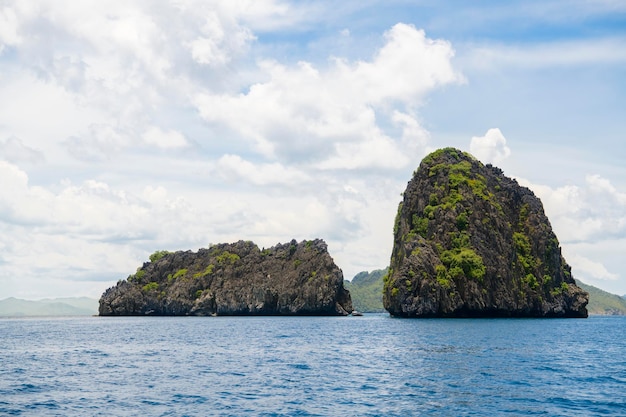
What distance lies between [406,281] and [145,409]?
451 feet

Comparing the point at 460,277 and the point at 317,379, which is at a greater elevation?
the point at 460,277

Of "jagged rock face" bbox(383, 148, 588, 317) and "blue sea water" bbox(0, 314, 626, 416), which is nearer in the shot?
"blue sea water" bbox(0, 314, 626, 416)

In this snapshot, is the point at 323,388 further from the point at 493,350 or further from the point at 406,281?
the point at 406,281

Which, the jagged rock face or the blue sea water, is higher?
the jagged rock face

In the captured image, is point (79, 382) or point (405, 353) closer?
point (79, 382)

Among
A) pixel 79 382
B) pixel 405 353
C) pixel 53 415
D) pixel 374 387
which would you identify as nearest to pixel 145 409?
pixel 53 415

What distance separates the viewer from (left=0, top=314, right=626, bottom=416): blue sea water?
135 feet

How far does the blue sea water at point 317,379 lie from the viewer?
41062 mm

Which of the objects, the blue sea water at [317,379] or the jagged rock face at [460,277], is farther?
the jagged rock face at [460,277]

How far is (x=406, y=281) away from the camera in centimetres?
17250

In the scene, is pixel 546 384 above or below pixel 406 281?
below

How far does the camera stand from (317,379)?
177ft

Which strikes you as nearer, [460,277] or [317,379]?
[317,379]

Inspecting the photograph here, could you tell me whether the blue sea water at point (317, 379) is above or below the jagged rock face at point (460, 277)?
below
